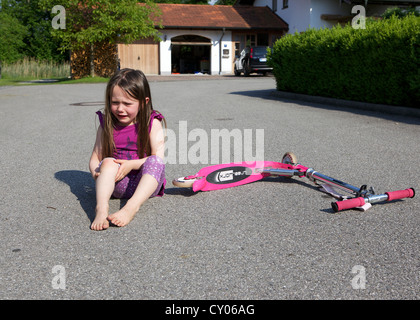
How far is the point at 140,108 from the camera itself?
3387mm

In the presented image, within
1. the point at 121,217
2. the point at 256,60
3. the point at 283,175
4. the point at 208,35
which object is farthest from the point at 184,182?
the point at 208,35

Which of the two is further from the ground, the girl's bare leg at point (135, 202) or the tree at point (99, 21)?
the tree at point (99, 21)

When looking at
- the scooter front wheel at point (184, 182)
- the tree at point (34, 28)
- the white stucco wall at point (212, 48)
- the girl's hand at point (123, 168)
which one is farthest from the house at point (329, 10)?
the girl's hand at point (123, 168)

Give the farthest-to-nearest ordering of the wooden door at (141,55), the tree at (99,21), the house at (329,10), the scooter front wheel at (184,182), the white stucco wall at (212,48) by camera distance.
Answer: the white stucco wall at (212,48) < the wooden door at (141,55) < the house at (329,10) < the tree at (99,21) < the scooter front wheel at (184,182)

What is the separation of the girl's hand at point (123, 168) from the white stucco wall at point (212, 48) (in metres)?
30.9

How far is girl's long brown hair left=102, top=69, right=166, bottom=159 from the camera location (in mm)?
3285

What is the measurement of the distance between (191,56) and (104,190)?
36.8m

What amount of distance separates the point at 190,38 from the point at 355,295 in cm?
3565

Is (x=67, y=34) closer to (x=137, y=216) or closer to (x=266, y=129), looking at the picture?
(x=266, y=129)

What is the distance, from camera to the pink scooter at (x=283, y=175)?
3.38 metres

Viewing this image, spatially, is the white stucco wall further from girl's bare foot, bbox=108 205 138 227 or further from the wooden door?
girl's bare foot, bbox=108 205 138 227

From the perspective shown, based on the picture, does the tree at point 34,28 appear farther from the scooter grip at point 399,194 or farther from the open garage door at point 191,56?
the scooter grip at point 399,194
